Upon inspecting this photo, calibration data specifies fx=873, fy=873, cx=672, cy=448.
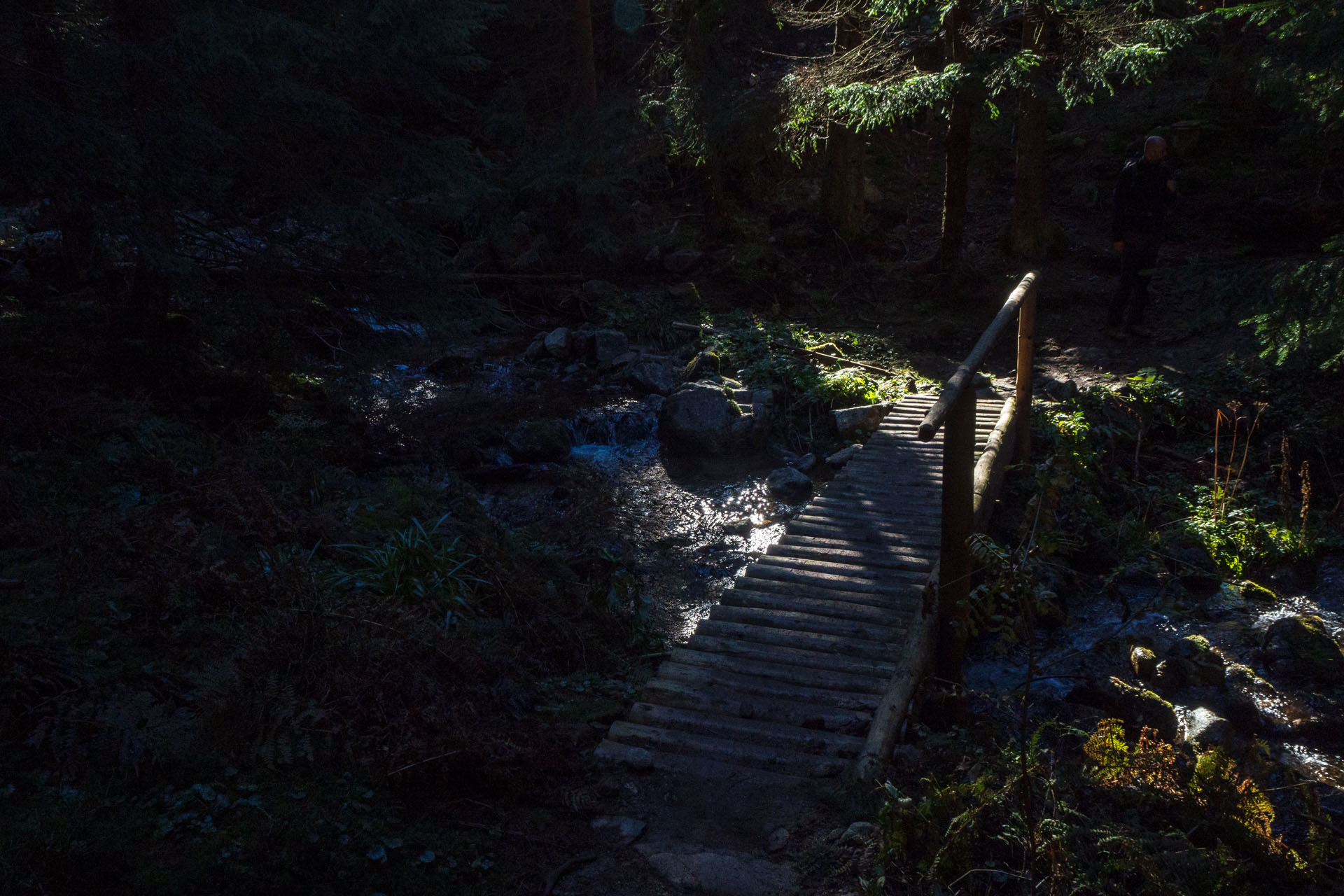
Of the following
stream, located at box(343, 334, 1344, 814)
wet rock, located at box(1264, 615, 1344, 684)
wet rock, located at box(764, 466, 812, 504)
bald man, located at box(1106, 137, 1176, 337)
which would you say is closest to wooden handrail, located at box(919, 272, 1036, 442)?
stream, located at box(343, 334, 1344, 814)

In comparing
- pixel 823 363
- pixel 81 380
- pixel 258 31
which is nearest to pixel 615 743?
pixel 81 380

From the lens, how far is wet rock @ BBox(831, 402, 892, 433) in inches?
391

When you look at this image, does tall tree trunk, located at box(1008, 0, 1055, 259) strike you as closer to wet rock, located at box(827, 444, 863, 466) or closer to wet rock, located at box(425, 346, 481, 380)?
wet rock, located at box(827, 444, 863, 466)

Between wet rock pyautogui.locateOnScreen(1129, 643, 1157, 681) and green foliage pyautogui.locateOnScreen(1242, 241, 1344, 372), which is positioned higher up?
green foliage pyautogui.locateOnScreen(1242, 241, 1344, 372)

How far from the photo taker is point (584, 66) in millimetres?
14742

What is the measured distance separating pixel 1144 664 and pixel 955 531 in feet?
6.51

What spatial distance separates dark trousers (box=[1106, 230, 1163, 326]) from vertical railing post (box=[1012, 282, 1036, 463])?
2329 mm

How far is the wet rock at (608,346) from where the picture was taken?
1274cm

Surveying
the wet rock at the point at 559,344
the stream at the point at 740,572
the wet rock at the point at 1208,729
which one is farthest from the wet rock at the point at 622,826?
the wet rock at the point at 559,344

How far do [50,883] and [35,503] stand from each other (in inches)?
156

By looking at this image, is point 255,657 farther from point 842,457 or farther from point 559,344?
point 559,344

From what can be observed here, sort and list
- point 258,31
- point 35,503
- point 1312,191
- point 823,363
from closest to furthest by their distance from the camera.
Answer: point 35,503
point 258,31
point 823,363
point 1312,191

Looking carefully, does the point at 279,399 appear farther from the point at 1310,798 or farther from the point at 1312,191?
the point at 1312,191

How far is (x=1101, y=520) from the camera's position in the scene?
7871 millimetres
